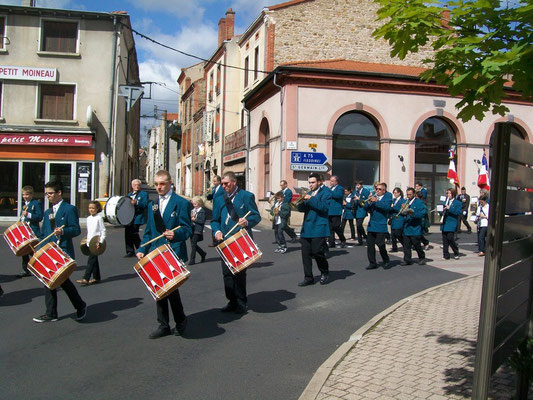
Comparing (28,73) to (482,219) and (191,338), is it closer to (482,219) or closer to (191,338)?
(482,219)

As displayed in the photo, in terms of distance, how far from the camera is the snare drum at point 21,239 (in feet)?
25.9

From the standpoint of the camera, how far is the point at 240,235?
6367 millimetres

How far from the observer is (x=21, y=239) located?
7.97 metres

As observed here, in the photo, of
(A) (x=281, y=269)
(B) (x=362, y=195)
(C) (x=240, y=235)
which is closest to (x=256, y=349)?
(C) (x=240, y=235)

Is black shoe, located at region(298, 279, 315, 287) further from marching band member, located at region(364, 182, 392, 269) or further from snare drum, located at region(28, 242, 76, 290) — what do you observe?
snare drum, located at region(28, 242, 76, 290)

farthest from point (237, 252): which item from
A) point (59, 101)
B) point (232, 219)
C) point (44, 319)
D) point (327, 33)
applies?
point (327, 33)

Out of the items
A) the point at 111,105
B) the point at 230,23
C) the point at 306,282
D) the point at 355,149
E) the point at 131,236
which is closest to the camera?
the point at 306,282

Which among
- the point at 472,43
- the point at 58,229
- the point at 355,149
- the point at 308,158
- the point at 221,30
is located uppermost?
the point at 221,30

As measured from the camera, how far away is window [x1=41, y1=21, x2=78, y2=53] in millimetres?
22734

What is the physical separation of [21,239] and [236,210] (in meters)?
3.59

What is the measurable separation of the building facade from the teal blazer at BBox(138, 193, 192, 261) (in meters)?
17.5

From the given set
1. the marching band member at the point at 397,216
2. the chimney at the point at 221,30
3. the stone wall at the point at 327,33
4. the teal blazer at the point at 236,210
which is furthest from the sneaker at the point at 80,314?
the chimney at the point at 221,30

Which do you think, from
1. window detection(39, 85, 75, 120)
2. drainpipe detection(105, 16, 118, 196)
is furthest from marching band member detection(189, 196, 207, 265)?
window detection(39, 85, 75, 120)

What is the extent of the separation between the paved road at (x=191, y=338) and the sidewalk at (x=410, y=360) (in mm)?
270
